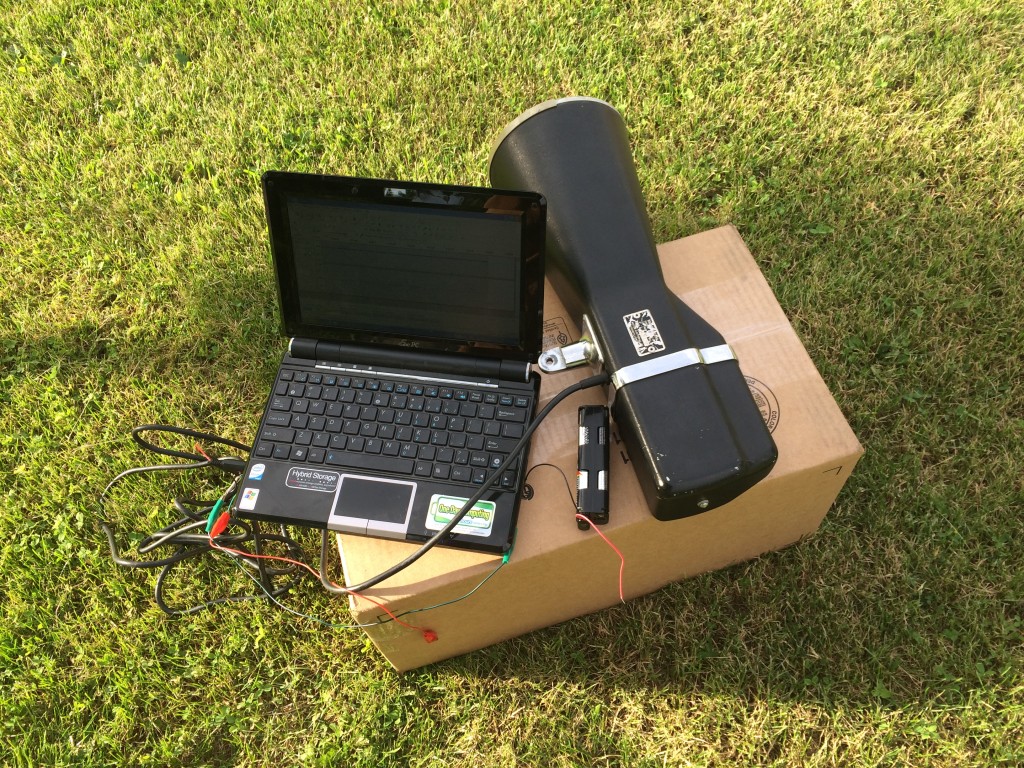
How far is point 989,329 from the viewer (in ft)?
6.81

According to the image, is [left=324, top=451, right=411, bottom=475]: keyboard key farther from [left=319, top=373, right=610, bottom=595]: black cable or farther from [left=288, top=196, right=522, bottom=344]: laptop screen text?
[left=288, top=196, right=522, bottom=344]: laptop screen text

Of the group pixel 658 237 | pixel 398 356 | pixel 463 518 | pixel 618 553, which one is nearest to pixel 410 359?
pixel 398 356

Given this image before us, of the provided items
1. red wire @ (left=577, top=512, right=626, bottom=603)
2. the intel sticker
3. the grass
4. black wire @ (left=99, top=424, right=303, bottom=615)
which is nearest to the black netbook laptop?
the intel sticker

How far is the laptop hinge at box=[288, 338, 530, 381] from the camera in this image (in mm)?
1471

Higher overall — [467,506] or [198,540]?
[467,506]

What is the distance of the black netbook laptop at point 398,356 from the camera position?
4.40ft

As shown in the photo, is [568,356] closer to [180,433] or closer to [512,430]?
[512,430]

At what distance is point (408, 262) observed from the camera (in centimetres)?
142

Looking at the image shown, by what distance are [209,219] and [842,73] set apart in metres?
2.36

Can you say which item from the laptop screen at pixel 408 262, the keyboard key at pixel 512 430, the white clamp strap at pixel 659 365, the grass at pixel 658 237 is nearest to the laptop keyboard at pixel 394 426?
the keyboard key at pixel 512 430

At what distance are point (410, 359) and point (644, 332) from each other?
50 cm

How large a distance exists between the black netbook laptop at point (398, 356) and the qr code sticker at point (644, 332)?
0.18 meters

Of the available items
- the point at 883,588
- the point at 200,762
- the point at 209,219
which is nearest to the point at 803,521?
the point at 883,588

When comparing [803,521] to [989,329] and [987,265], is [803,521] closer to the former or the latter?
[989,329]
